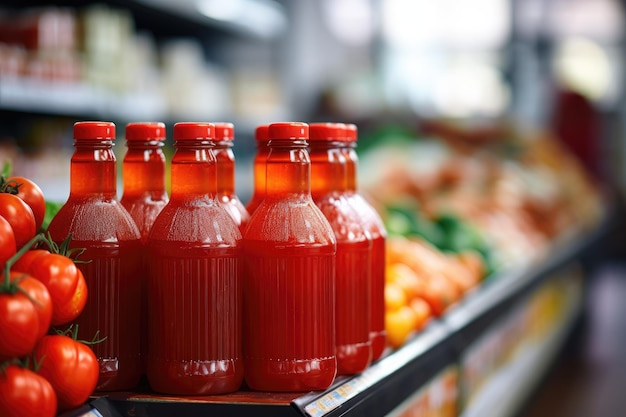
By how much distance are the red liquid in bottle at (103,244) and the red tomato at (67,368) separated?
0.16 meters

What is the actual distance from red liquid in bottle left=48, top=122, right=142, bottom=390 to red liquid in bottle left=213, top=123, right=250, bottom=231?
0.68 feet

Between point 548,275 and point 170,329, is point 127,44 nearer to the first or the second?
point 548,275

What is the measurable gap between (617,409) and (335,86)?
16.4ft

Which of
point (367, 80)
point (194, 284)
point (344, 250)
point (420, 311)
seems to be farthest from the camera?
point (367, 80)

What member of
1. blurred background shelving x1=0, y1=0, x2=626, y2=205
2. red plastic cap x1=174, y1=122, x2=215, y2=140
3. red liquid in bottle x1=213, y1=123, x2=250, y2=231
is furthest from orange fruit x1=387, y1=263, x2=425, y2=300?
blurred background shelving x1=0, y1=0, x2=626, y2=205

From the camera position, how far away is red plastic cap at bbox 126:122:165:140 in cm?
153

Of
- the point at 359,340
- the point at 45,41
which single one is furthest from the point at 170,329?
the point at 45,41

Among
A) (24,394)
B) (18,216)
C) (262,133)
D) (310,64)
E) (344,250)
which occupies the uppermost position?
(310,64)

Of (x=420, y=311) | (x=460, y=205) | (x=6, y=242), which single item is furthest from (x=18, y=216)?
(x=460, y=205)

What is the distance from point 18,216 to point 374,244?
2.28 ft

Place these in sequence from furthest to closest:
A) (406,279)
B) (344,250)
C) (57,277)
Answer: (406,279), (344,250), (57,277)

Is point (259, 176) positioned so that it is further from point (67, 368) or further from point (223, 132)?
point (67, 368)

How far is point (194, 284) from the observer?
4.66 feet

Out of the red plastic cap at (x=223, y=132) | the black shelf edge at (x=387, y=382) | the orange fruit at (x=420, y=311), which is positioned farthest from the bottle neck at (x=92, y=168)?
the orange fruit at (x=420, y=311)
